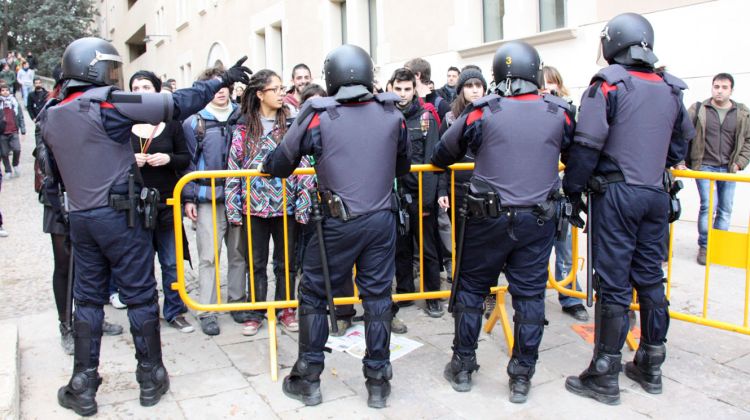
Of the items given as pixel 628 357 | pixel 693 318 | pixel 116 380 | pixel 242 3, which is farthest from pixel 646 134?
pixel 242 3

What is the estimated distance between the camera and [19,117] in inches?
583

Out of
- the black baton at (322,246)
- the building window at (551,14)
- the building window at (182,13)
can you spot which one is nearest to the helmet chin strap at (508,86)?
the black baton at (322,246)

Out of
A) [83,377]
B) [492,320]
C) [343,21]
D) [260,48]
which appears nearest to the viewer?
[83,377]

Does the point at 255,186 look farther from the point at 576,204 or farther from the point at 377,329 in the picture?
the point at 576,204

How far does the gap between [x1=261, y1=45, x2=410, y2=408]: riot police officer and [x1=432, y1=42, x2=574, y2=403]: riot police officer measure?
0.46m

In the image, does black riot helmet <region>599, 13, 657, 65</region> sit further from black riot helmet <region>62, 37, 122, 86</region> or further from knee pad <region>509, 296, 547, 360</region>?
black riot helmet <region>62, 37, 122, 86</region>

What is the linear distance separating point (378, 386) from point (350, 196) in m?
1.11

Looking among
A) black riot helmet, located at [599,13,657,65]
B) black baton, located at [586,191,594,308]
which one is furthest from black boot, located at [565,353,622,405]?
black riot helmet, located at [599,13,657,65]

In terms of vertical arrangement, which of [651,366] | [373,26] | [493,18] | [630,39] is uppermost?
[373,26]

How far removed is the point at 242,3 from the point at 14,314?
16582mm

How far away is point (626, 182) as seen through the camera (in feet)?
11.8

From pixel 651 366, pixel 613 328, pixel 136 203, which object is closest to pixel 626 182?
pixel 613 328

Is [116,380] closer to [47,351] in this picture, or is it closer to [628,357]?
[47,351]

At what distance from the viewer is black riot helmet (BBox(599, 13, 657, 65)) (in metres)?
3.60
